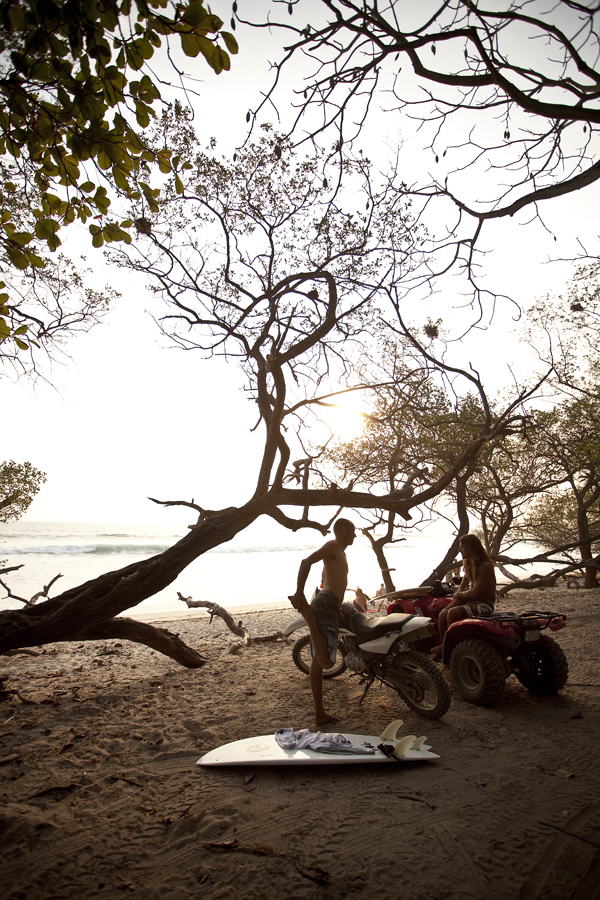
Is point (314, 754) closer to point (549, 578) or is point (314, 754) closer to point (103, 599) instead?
point (103, 599)

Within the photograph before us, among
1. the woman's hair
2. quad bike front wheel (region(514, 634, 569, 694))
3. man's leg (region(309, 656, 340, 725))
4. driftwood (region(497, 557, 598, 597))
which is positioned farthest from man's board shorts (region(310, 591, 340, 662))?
driftwood (region(497, 557, 598, 597))

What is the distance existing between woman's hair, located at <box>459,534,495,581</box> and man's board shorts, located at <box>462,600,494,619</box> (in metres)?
0.28

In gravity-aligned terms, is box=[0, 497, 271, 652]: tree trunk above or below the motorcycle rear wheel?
above

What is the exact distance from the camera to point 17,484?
11.3 meters

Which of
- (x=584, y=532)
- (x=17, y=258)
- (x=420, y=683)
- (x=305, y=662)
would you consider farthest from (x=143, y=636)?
(x=584, y=532)

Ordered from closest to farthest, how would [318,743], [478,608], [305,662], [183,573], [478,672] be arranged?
[318,743]
[478,672]
[478,608]
[305,662]
[183,573]

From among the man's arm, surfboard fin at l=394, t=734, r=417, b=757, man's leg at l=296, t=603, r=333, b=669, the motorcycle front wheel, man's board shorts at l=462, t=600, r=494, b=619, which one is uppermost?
the man's arm

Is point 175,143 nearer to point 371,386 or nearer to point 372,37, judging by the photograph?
point 371,386

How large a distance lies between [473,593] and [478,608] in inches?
6.7

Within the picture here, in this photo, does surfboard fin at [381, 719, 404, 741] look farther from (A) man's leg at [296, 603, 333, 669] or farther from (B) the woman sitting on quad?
(B) the woman sitting on quad

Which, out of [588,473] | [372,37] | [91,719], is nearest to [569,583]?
[588,473]

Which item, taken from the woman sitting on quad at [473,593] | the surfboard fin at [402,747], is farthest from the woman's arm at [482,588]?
the surfboard fin at [402,747]

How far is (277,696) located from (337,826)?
8.13 ft

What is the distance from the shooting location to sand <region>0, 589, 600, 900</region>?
2.21 meters
